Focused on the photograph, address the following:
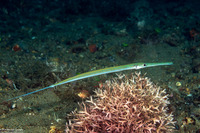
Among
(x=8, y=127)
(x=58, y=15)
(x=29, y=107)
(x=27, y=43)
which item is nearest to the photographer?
(x=8, y=127)

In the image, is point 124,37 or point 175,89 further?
point 124,37

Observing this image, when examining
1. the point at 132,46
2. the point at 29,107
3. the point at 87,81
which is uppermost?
the point at 132,46

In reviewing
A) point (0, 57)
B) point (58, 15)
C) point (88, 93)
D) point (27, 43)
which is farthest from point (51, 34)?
point (88, 93)

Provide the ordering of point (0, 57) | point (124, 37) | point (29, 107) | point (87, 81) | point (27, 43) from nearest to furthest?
point (29, 107) < point (87, 81) < point (0, 57) < point (27, 43) < point (124, 37)

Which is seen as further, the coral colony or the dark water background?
the dark water background

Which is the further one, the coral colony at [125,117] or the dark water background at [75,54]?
the dark water background at [75,54]

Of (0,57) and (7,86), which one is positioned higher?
(0,57)

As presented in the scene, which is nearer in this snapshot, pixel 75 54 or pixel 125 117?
pixel 125 117

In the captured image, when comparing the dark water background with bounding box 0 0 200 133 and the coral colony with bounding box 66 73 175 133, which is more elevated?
the dark water background with bounding box 0 0 200 133

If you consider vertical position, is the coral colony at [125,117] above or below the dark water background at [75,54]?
below

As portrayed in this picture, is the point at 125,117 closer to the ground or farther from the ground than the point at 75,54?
closer to the ground

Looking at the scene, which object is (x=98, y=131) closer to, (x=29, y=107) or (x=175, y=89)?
(x=29, y=107)
